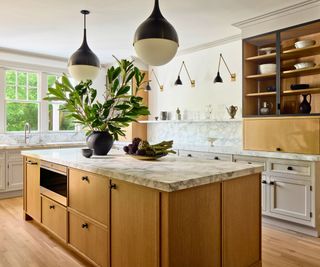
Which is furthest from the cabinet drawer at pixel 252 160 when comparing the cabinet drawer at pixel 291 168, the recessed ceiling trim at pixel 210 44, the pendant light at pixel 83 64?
the pendant light at pixel 83 64

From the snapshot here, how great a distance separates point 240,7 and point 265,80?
120cm

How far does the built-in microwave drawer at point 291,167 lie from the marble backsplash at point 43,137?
14.1 feet

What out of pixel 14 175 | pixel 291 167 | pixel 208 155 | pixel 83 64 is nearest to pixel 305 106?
pixel 291 167

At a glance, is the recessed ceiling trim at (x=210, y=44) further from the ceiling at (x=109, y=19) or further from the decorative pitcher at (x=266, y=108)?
the decorative pitcher at (x=266, y=108)

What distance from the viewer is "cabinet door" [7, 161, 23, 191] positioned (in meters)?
4.77

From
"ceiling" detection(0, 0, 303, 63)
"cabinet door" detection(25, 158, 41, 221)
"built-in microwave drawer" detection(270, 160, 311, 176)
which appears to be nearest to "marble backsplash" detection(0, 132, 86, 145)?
"ceiling" detection(0, 0, 303, 63)

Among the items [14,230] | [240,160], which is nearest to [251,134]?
[240,160]

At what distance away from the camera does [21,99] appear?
5.55 m

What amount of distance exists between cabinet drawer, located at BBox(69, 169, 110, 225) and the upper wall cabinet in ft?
7.99

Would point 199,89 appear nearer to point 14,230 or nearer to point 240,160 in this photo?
point 240,160

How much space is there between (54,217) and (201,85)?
3.27m

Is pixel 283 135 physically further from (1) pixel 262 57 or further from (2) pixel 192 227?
(2) pixel 192 227

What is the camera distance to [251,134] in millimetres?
3803

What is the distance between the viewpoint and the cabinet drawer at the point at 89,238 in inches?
84.0
